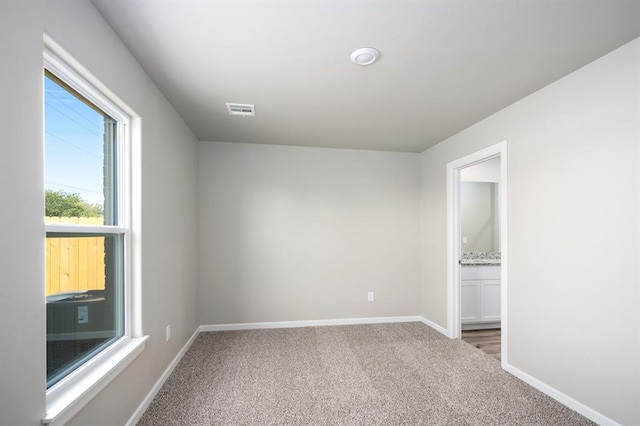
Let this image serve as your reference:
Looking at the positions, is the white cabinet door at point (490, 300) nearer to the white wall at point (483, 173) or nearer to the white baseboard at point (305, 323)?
the white baseboard at point (305, 323)

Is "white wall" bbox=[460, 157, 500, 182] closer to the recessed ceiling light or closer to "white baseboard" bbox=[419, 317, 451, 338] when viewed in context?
"white baseboard" bbox=[419, 317, 451, 338]

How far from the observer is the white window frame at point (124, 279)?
1.21m

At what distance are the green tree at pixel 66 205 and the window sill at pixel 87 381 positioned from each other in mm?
784

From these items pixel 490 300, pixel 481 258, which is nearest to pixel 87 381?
pixel 490 300

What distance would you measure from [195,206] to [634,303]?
388cm

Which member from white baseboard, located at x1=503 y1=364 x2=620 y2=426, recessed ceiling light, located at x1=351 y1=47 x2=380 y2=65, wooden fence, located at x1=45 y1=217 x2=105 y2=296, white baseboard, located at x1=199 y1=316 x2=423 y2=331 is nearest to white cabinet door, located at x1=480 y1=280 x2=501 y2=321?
white baseboard, located at x1=199 y1=316 x2=423 y2=331

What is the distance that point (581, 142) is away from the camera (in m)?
1.96

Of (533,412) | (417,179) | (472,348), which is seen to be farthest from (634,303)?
(417,179)

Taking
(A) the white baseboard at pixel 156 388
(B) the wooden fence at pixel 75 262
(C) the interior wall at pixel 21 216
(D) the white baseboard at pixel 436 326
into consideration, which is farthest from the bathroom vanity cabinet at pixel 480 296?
(C) the interior wall at pixel 21 216

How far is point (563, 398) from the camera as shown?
2043mm

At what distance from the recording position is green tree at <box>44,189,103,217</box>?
1250 millimetres

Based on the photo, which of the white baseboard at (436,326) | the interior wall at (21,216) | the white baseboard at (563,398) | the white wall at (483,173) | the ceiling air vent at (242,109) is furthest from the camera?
the white wall at (483,173)

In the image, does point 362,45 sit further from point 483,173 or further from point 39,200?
point 483,173

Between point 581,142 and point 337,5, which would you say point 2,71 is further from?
point 581,142
